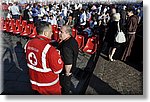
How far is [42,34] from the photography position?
2.53 metres

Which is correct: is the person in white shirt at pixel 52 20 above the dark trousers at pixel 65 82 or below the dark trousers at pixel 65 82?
above

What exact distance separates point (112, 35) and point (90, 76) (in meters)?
0.80

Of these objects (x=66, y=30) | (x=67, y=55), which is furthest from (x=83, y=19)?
(x=67, y=55)

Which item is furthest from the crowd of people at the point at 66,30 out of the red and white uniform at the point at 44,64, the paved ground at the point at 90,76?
the paved ground at the point at 90,76

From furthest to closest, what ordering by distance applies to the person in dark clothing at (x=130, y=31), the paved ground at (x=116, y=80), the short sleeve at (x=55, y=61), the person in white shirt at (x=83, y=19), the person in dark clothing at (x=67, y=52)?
the person in white shirt at (x=83, y=19) → the person in dark clothing at (x=130, y=31) → the paved ground at (x=116, y=80) → the person in dark clothing at (x=67, y=52) → the short sleeve at (x=55, y=61)

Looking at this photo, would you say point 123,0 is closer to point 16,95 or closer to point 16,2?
point 16,2

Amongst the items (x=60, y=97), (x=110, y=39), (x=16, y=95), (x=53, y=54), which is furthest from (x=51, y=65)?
(x=110, y=39)

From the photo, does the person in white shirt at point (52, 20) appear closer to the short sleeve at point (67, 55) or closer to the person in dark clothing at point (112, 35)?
the person in dark clothing at point (112, 35)

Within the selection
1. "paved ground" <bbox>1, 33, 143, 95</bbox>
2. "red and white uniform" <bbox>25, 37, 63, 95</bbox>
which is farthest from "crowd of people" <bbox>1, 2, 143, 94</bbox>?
"paved ground" <bbox>1, 33, 143, 95</bbox>

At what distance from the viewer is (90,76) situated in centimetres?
365

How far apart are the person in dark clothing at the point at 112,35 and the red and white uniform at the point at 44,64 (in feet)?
5.10

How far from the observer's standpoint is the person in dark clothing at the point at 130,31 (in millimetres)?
3560

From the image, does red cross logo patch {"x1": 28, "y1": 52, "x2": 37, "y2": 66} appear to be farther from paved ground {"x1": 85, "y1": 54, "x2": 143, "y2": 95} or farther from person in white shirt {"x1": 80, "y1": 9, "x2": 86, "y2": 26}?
person in white shirt {"x1": 80, "y1": 9, "x2": 86, "y2": 26}

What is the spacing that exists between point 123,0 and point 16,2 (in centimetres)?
138
